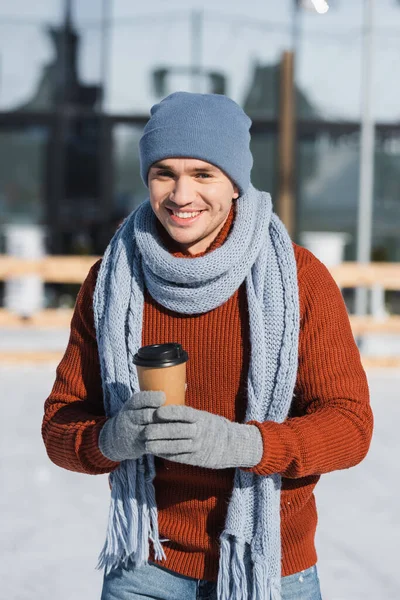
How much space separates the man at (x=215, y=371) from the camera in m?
1.69

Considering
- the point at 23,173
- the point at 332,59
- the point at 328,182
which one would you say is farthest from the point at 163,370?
the point at 328,182

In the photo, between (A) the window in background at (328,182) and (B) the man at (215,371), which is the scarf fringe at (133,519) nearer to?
(B) the man at (215,371)

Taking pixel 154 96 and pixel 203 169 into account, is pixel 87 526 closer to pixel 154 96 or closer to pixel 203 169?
pixel 203 169

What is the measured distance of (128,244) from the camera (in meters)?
1.85

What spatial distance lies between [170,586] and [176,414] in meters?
0.48

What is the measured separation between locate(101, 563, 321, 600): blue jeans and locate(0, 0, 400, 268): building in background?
31.2 ft

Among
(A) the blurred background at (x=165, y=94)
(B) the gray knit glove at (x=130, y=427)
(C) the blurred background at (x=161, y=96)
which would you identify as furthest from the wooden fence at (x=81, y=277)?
(B) the gray knit glove at (x=130, y=427)

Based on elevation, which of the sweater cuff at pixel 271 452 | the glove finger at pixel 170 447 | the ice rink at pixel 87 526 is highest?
the glove finger at pixel 170 447

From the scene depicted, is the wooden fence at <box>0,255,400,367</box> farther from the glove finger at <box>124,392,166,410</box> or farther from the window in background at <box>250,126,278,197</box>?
the glove finger at <box>124,392,166,410</box>

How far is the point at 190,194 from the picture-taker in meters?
1.67

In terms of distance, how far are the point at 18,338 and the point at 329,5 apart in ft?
25.2

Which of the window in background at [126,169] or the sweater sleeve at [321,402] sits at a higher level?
the window in background at [126,169]

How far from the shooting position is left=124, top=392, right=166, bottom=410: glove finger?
145 centimetres

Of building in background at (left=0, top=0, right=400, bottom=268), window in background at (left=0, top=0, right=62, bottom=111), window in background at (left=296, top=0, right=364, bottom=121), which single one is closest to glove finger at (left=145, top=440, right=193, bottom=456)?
building in background at (left=0, top=0, right=400, bottom=268)
